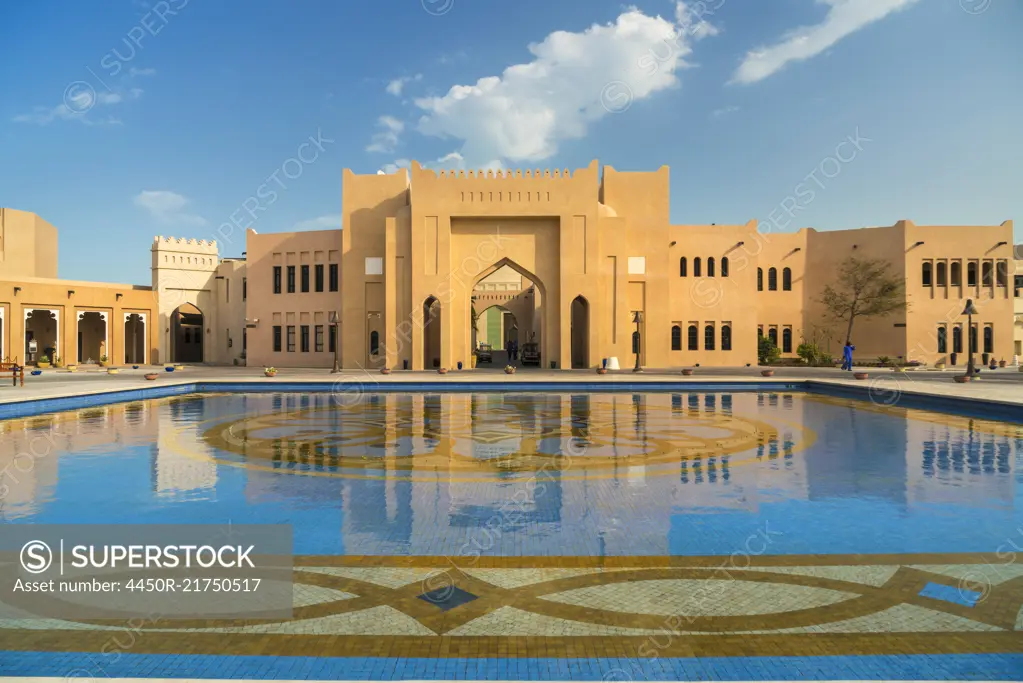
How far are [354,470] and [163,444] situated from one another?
4043 mm

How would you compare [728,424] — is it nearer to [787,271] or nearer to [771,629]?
[771,629]

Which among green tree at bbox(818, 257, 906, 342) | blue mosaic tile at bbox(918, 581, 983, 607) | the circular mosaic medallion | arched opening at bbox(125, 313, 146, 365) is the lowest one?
blue mosaic tile at bbox(918, 581, 983, 607)

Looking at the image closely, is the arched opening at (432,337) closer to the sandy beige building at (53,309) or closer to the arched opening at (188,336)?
the sandy beige building at (53,309)

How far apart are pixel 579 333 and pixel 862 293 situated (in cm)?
1579

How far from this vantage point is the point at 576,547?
4914 mm

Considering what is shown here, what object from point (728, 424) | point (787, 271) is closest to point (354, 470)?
point (728, 424)

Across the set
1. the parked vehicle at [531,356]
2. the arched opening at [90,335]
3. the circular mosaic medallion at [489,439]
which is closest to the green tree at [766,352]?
the parked vehicle at [531,356]

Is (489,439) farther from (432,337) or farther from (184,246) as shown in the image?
(184,246)

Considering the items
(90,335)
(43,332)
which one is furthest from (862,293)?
(43,332)

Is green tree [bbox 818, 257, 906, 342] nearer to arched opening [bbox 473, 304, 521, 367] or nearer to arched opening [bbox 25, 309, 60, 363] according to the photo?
arched opening [bbox 473, 304, 521, 367]

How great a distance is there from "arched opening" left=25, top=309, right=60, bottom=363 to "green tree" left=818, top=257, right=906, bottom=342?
43.4m

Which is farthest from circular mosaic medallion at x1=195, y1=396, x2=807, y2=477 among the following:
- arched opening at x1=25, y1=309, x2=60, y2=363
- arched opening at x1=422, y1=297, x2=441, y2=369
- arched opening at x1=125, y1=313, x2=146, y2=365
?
arched opening at x1=25, y1=309, x2=60, y2=363

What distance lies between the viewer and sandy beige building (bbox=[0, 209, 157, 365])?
3284 centimetres

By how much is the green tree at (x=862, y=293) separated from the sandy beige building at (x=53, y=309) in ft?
132
